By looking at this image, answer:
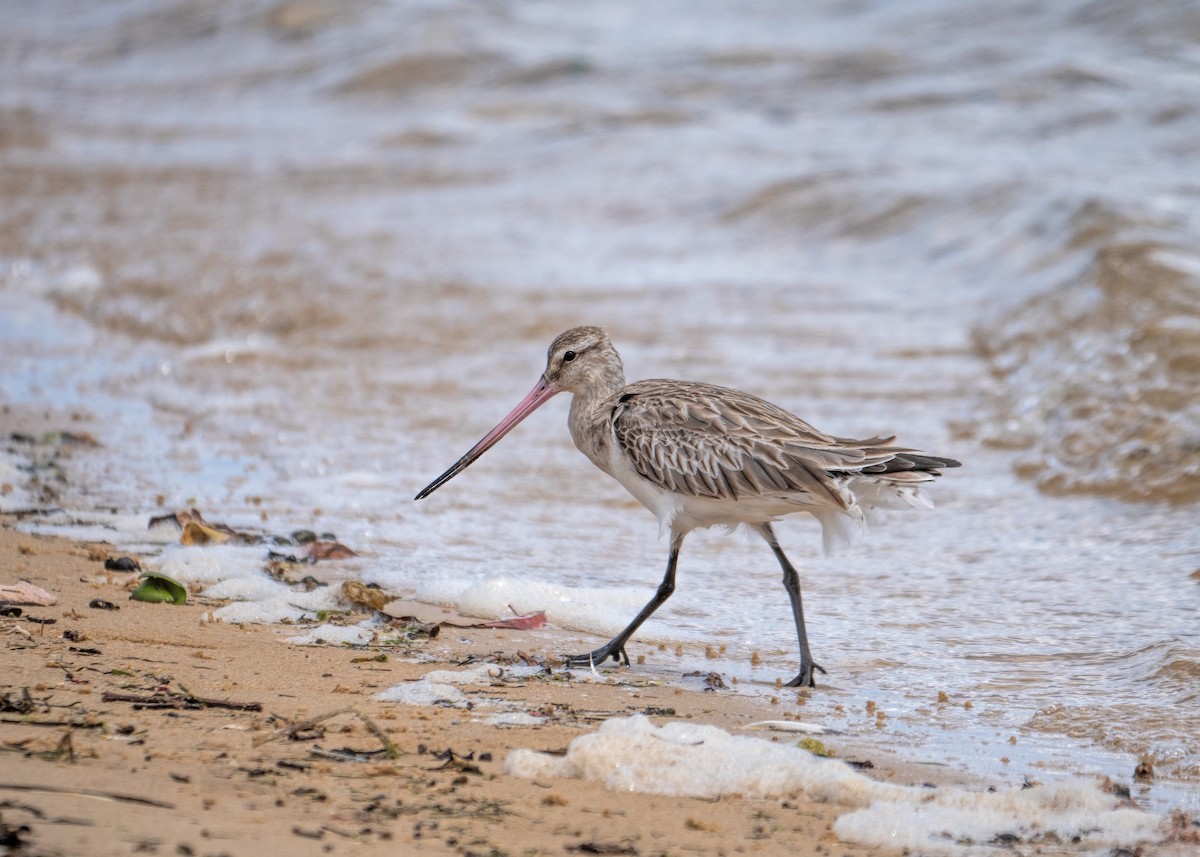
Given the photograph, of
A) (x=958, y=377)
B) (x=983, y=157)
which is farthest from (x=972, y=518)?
(x=983, y=157)

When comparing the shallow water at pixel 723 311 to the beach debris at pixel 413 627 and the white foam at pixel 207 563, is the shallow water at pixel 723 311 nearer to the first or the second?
the beach debris at pixel 413 627

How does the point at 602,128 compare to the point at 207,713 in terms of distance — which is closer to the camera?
the point at 207,713

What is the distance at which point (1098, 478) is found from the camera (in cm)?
737

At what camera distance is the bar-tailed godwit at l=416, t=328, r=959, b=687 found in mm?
4988

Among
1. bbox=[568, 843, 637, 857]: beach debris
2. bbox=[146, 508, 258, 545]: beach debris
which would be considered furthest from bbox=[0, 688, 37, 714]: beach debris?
bbox=[146, 508, 258, 545]: beach debris

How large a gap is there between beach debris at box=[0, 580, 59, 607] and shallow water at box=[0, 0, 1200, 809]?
54.2 inches

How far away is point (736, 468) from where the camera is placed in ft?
16.8

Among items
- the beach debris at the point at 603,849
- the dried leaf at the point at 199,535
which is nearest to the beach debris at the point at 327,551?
the dried leaf at the point at 199,535

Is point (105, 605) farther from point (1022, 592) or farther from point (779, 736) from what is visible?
point (1022, 592)

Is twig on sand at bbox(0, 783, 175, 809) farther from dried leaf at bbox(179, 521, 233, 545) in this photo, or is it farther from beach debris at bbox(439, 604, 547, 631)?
dried leaf at bbox(179, 521, 233, 545)

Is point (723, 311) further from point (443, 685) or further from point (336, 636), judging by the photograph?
point (443, 685)

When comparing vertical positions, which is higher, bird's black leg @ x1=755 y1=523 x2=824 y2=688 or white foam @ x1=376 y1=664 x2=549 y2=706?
bird's black leg @ x1=755 y1=523 x2=824 y2=688

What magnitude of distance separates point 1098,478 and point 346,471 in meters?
3.72

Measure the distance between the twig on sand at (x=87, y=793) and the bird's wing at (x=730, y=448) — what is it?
2511 millimetres
